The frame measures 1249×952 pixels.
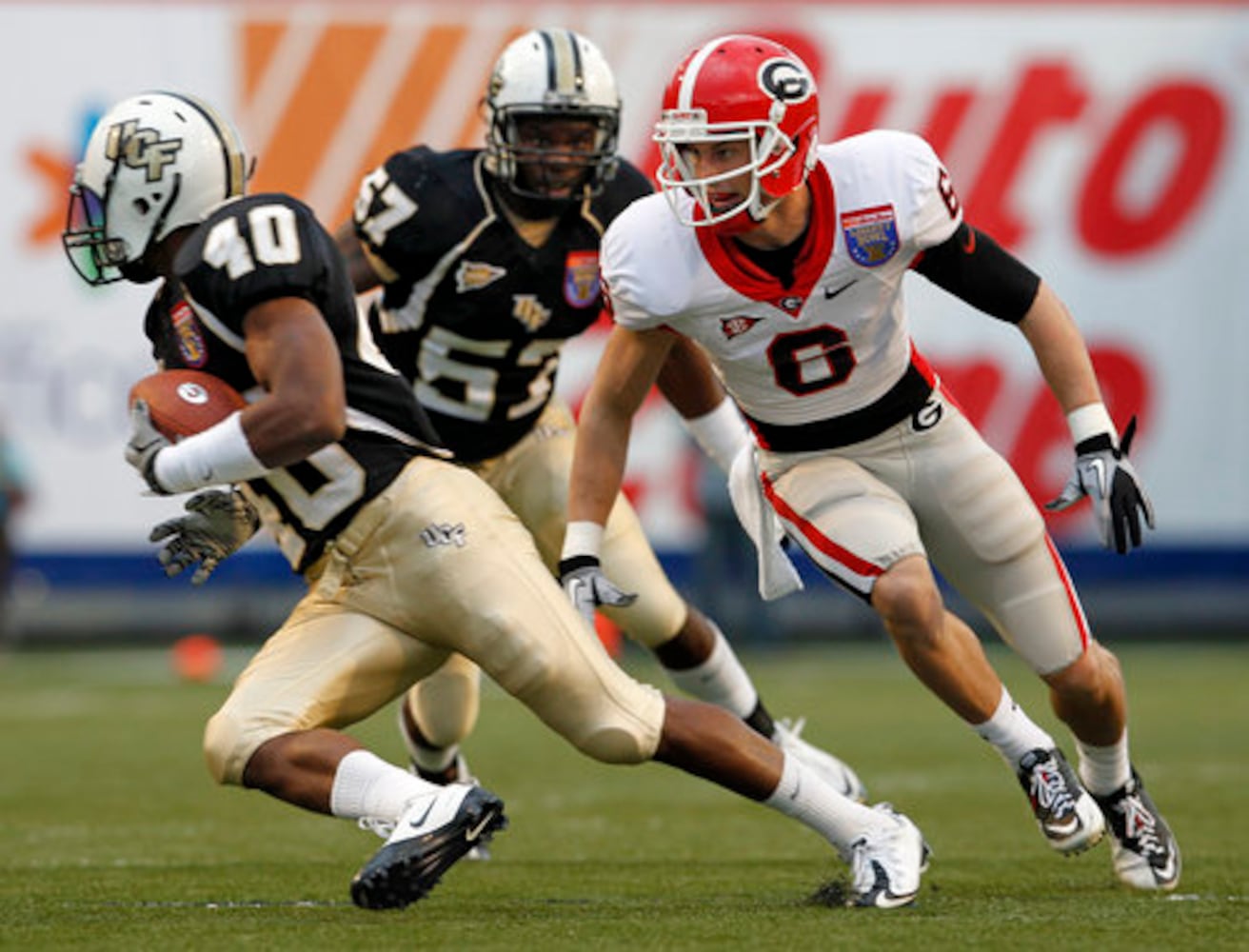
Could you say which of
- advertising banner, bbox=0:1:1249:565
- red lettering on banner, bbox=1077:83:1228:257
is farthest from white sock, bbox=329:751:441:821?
red lettering on banner, bbox=1077:83:1228:257

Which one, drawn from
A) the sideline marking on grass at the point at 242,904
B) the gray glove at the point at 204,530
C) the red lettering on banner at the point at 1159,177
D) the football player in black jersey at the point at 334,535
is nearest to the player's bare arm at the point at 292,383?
the football player in black jersey at the point at 334,535

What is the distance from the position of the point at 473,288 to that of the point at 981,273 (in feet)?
4.27

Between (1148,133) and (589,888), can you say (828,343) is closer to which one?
(589,888)

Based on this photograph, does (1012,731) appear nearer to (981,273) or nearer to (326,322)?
(981,273)

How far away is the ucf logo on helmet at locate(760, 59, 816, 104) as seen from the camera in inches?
173

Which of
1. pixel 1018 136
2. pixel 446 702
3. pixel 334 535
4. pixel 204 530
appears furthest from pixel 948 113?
pixel 204 530

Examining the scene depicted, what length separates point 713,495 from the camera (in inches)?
485

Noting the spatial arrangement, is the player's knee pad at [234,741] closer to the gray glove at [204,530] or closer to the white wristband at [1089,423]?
the gray glove at [204,530]

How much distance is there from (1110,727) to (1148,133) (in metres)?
9.59

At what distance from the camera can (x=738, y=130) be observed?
433 cm

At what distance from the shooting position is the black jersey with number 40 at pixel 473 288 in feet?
17.3

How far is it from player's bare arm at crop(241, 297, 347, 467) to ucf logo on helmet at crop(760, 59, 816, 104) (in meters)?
1.03

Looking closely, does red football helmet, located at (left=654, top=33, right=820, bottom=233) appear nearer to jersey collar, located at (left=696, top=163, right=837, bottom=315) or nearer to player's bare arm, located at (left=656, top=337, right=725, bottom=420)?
jersey collar, located at (left=696, top=163, right=837, bottom=315)

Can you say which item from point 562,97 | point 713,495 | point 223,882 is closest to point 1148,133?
point 713,495
